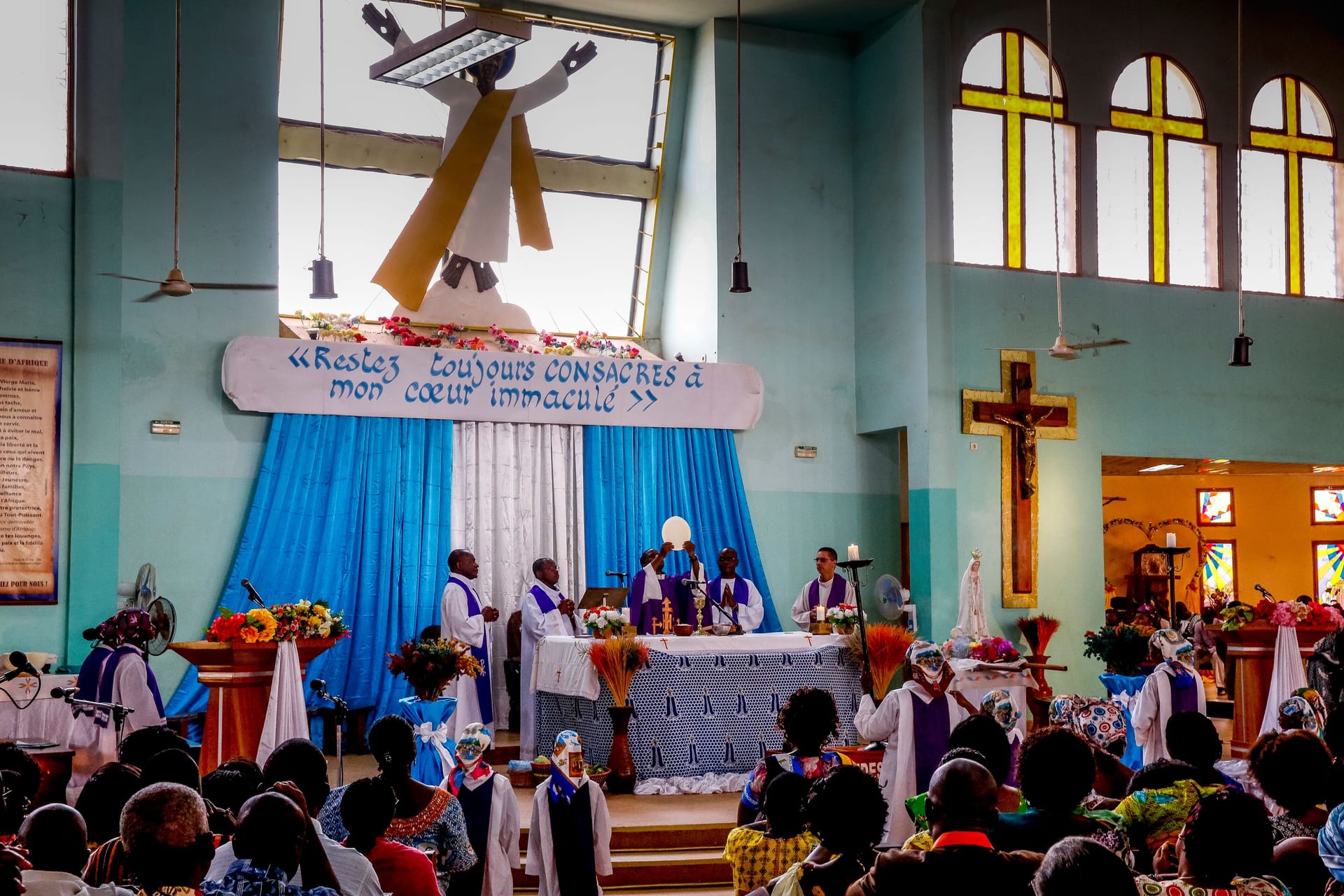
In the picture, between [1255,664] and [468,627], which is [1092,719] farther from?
[468,627]

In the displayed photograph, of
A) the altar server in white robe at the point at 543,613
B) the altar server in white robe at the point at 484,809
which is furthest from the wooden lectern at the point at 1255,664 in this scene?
the altar server in white robe at the point at 484,809

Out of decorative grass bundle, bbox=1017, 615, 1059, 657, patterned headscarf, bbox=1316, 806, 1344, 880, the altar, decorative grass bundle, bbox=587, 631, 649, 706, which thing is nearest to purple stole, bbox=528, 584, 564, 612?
the altar

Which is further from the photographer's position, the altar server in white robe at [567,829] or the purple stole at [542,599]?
the purple stole at [542,599]

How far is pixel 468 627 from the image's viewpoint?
9.23 m

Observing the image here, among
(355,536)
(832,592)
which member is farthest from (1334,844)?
(355,536)

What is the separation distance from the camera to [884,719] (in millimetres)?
5965

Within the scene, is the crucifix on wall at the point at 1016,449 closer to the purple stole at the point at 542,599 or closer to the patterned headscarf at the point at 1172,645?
the patterned headscarf at the point at 1172,645

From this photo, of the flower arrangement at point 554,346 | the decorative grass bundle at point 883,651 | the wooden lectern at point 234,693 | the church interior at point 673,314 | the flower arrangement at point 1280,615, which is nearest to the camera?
the wooden lectern at point 234,693

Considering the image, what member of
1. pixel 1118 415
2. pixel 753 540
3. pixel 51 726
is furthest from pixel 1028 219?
pixel 51 726

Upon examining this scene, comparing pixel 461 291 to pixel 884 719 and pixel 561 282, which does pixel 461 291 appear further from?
pixel 884 719

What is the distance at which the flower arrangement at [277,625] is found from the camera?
6500 millimetres

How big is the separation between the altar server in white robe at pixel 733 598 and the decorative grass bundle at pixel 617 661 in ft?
6.20

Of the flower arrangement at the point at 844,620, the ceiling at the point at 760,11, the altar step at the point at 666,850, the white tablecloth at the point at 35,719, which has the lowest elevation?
the altar step at the point at 666,850

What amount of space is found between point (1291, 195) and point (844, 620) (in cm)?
745
